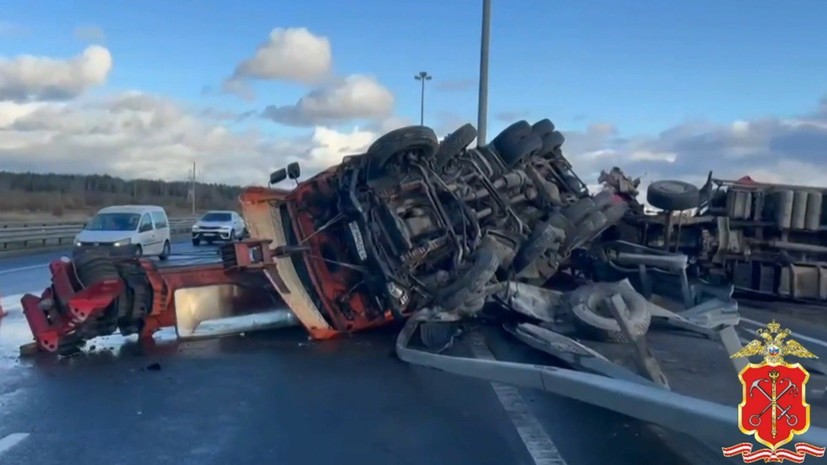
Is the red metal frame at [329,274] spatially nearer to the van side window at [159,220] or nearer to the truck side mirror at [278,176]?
the truck side mirror at [278,176]

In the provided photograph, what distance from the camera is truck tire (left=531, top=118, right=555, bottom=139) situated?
12.0 meters

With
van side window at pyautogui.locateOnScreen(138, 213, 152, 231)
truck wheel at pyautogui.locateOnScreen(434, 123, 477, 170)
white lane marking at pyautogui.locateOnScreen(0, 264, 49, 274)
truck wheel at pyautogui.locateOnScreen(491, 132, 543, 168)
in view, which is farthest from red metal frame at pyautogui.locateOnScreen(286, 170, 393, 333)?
van side window at pyautogui.locateOnScreen(138, 213, 152, 231)

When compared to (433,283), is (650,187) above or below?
above

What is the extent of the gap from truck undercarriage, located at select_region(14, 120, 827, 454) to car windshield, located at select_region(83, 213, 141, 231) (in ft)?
53.1

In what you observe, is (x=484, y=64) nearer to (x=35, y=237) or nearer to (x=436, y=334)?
(x=436, y=334)

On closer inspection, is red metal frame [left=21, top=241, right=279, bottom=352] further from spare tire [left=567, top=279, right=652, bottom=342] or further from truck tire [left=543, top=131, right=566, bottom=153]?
truck tire [left=543, top=131, right=566, bottom=153]

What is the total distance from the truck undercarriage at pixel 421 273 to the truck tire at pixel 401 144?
17mm

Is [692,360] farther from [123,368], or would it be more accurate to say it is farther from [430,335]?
[123,368]

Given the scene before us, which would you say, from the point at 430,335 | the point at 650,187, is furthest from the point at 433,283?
the point at 650,187

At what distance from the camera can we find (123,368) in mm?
7949

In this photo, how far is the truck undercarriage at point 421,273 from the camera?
26.4 feet

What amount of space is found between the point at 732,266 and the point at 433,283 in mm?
6469

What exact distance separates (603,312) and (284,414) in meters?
3.18

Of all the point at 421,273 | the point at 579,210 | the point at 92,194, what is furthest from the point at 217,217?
the point at 92,194
